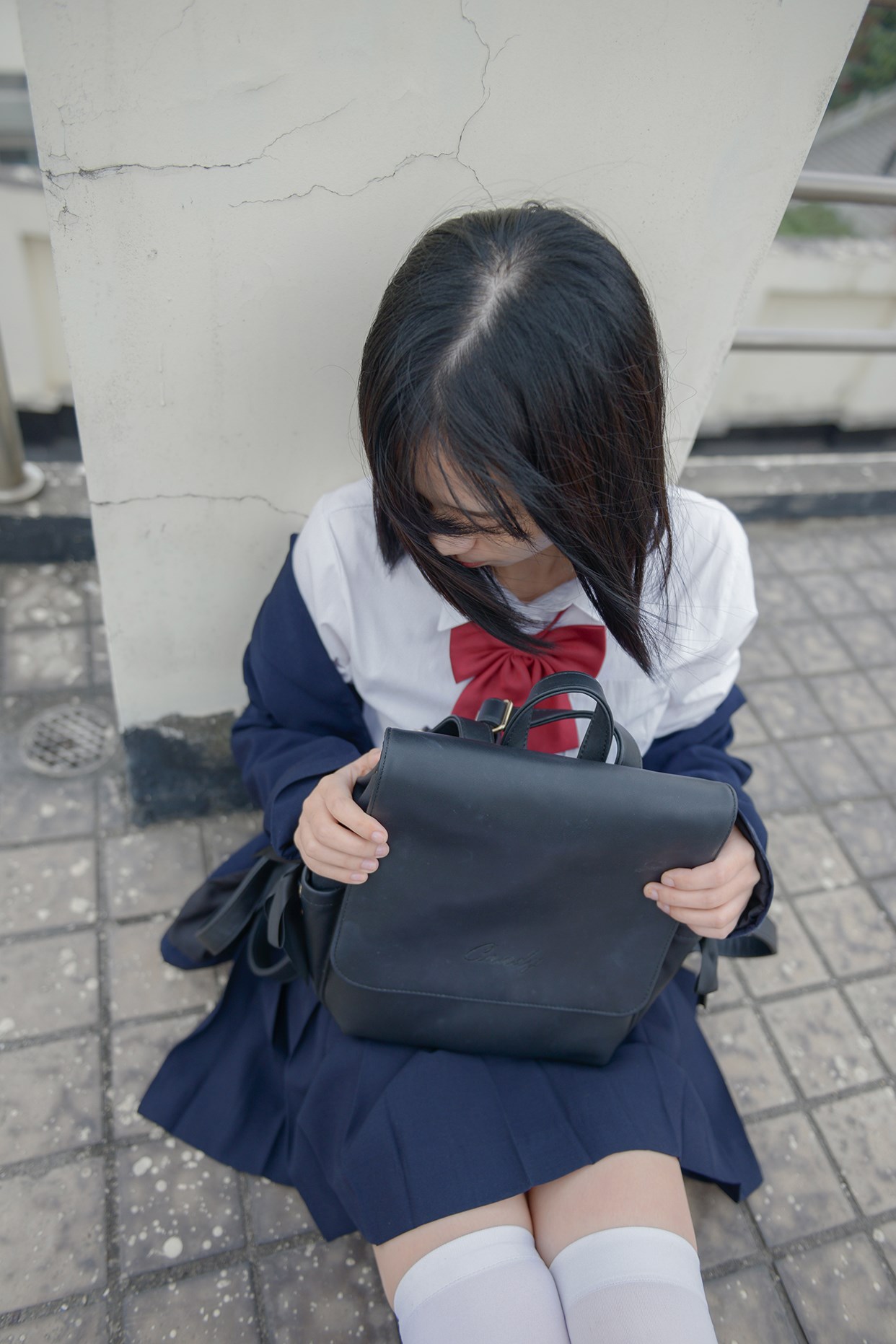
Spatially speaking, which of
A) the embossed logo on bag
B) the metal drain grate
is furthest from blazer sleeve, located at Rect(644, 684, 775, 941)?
the metal drain grate

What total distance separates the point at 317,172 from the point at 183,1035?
1.51 meters

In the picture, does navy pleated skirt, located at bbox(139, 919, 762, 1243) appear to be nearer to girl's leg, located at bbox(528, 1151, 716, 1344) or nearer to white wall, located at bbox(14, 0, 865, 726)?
girl's leg, located at bbox(528, 1151, 716, 1344)

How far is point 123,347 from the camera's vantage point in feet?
4.28

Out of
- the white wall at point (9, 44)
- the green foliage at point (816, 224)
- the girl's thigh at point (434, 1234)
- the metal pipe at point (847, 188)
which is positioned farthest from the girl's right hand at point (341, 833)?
the green foliage at point (816, 224)

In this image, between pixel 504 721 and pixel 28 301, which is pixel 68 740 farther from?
pixel 28 301

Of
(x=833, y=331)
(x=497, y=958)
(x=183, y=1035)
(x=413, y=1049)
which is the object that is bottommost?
(x=183, y=1035)

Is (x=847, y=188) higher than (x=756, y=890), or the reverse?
(x=847, y=188)

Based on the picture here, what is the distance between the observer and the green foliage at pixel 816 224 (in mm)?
10109

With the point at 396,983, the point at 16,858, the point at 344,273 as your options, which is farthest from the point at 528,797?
the point at 16,858

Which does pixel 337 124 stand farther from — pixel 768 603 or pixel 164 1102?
pixel 768 603

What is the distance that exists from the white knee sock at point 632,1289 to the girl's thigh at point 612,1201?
0.01m

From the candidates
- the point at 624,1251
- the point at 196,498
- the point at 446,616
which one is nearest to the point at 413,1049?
the point at 624,1251

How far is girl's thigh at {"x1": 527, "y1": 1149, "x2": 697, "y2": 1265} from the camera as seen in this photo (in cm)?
117

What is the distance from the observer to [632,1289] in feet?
3.61
